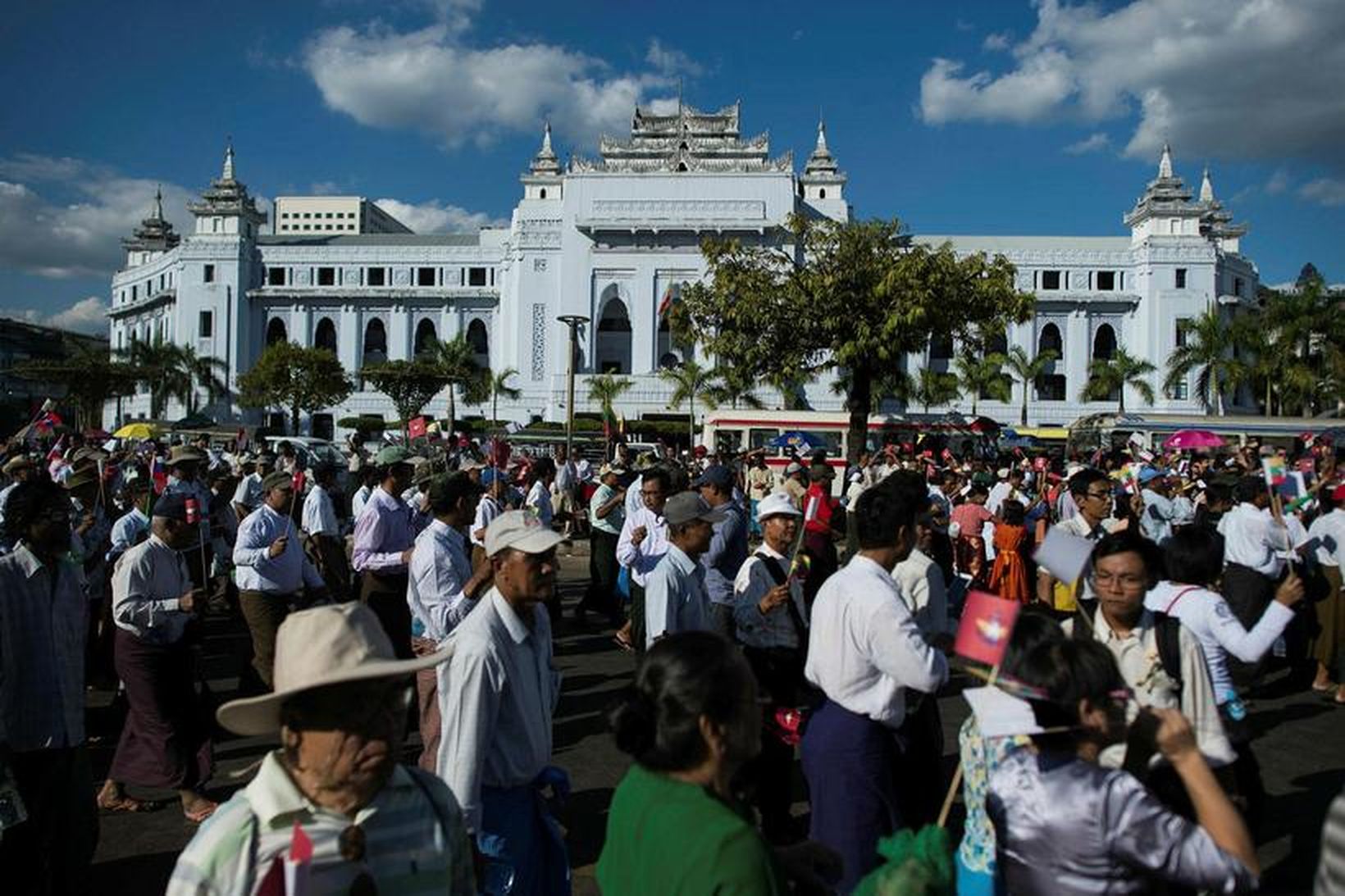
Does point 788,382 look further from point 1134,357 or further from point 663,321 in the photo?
point 1134,357

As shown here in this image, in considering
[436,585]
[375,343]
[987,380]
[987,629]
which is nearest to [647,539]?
[436,585]

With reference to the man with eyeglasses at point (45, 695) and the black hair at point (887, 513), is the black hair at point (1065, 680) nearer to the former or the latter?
the black hair at point (887, 513)

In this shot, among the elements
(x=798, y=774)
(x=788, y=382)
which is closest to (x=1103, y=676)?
(x=798, y=774)

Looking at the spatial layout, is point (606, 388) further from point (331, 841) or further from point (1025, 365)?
point (331, 841)

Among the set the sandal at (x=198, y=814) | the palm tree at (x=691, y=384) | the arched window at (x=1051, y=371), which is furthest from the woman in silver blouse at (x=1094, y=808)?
the arched window at (x=1051, y=371)

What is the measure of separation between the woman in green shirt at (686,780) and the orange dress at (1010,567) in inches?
312

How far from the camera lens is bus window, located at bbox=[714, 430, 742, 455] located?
98.1ft

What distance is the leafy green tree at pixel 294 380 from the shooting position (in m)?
50.7

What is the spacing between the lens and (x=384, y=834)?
183cm

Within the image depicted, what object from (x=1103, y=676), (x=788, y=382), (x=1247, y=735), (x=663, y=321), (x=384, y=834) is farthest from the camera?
(x=663, y=321)

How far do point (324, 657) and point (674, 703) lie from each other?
666mm

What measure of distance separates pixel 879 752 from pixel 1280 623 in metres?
1.56

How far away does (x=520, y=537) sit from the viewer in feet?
9.87

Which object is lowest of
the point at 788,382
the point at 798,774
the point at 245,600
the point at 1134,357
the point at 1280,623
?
the point at 798,774
